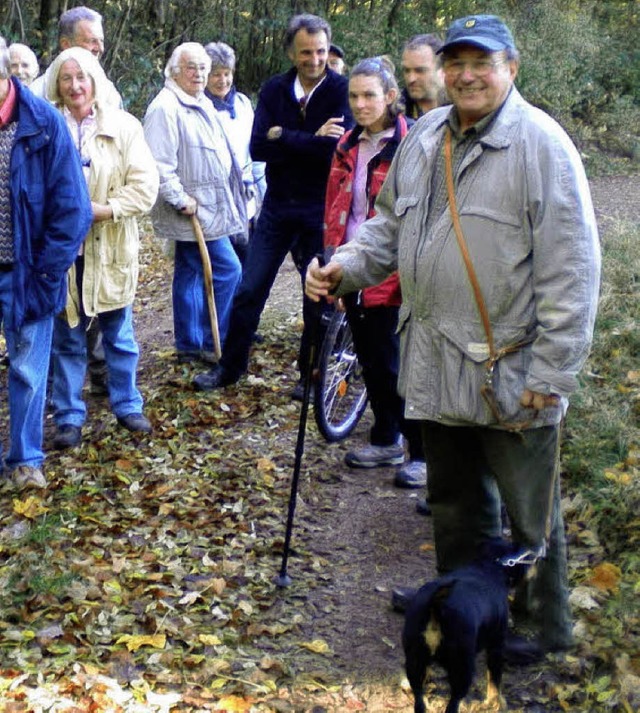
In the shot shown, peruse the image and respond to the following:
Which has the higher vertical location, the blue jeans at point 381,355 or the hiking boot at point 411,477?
the blue jeans at point 381,355

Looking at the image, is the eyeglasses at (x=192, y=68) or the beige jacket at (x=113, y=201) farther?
the eyeglasses at (x=192, y=68)

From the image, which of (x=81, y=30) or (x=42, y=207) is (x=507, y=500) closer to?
(x=42, y=207)

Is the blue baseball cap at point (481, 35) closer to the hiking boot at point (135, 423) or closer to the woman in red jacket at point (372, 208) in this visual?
the woman in red jacket at point (372, 208)

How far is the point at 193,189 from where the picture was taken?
695cm

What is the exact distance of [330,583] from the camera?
4637 millimetres

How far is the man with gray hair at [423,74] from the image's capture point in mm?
5602

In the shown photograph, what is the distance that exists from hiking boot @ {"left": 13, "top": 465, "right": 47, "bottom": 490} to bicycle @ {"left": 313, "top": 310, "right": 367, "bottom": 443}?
1.57 m

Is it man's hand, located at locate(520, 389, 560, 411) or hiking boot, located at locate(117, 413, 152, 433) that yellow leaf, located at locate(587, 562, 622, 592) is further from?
hiking boot, located at locate(117, 413, 152, 433)

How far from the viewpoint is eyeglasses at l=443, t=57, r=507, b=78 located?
327 cm

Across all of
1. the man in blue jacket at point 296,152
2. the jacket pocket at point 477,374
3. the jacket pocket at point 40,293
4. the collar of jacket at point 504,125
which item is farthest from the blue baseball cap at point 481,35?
the man in blue jacket at point 296,152

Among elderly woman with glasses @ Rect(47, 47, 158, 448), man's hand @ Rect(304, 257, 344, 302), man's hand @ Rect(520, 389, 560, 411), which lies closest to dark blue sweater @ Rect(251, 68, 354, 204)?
elderly woman with glasses @ Rect(47, 47, 158, 448)

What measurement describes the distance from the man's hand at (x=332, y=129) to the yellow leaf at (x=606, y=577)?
9.88ft

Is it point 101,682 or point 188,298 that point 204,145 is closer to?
point 188,298

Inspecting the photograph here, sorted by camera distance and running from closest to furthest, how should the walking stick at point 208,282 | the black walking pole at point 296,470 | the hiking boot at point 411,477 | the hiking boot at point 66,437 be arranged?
1. the black walking pole at point 296,470
2. the hiking boot at point 411,477
3. the hiking boot at point 66,437
4. the walking stick at point 208,282
